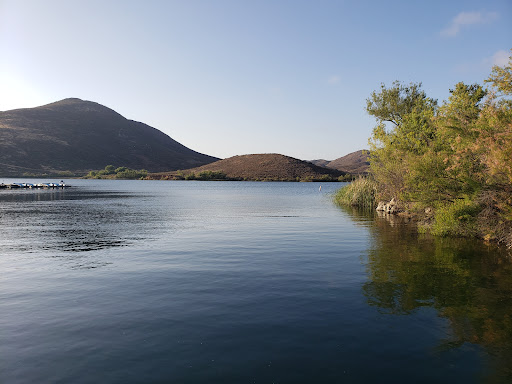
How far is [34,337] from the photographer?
9.03 m

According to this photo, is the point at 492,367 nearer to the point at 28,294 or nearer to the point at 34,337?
the point at 34,337

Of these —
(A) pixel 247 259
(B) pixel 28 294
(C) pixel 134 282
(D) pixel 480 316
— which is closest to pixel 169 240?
(A) pixel 247 259

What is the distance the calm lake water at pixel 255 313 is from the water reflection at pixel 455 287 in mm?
58

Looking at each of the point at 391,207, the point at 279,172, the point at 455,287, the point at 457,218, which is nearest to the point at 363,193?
the point at 391,207

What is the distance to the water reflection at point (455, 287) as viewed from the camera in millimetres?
9039

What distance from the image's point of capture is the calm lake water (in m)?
7.59

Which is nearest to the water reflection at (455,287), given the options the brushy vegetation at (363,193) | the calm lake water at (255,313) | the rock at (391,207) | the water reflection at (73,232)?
the calm lake water at (255,313)

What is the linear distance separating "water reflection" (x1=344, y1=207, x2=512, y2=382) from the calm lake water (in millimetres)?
58

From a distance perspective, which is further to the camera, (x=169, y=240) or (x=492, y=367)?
(x=169, y=240)

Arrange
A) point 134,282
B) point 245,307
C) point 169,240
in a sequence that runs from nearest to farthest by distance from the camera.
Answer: point 245,307 < point 134,282 < point 169,240

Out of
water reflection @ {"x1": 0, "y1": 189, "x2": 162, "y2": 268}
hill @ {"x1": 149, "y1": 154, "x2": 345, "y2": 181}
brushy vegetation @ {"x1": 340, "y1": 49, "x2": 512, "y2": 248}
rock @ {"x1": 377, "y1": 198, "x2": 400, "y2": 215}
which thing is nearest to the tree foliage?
brushy vegetation @ {"x1": 340, "y1": 49, "x2": 512, "y2": 248}

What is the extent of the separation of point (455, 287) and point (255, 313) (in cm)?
739

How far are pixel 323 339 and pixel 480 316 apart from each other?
4.78 meters

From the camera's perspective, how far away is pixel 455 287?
13219 millimetres
